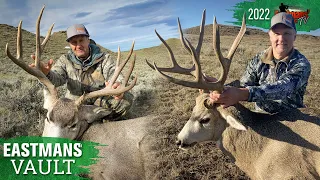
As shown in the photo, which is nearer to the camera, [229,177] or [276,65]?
[276,65]

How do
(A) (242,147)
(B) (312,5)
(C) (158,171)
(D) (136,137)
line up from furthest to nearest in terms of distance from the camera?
(B) (312,5), (C) (158,171), (D) (136,137), (A) (242,147)

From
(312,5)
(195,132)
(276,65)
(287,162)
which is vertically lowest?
(287,162)

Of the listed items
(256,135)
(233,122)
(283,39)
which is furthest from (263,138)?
(283,39)

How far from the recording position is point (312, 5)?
39.3ft

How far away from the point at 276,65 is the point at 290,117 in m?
0.76

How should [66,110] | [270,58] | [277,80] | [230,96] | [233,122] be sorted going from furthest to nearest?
1. [270,58]
2. [277,80]
3. [66,110]
4. [233,122]
5. [230,96]

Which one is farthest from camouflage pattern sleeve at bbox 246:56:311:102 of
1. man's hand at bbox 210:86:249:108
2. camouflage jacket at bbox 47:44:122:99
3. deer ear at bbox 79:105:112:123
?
camouflage jacket at bbox 47:44:122:99

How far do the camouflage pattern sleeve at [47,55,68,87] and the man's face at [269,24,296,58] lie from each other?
317 centimetres

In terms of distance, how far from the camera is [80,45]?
5.37 meters

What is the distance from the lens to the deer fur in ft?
12.3

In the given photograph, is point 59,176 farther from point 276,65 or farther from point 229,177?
point 276,65

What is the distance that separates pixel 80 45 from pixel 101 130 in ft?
5.30

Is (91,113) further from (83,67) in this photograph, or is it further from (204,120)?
(204,120)

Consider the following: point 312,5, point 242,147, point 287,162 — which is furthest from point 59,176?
point 312,5
